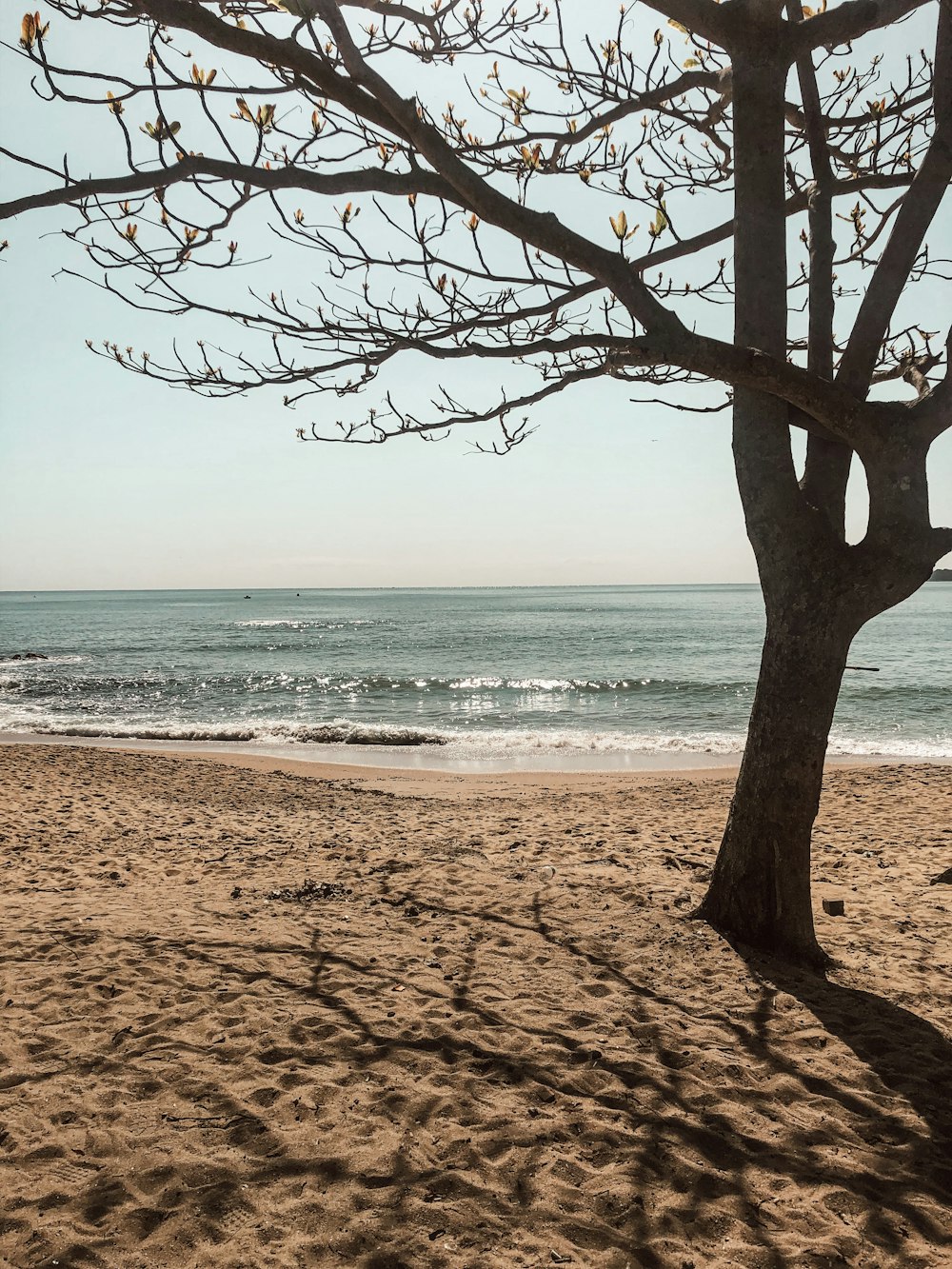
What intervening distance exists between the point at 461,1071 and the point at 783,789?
93.4 inches

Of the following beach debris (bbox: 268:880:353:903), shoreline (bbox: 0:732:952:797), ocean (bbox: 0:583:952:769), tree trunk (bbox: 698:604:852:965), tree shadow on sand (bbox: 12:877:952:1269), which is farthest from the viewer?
ocean (bbox: 0:583:952:769)

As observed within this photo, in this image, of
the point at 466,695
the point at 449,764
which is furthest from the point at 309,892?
the point at 466,695

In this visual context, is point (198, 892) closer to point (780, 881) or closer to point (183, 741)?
point (780, 881)

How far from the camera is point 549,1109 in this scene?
3.42 metres

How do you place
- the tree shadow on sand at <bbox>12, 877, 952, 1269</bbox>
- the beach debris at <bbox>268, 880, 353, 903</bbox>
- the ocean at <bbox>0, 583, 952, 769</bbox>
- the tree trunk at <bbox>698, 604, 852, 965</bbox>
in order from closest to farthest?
the tree shadow on sand at <bbox>12, 877, 952, 1269</bbox> → the tree trunk at <bbox>698, 604, 852, 965</bbox> → the beach debris at <bbox>268, 880, 353, 903</bbox> → the ocean at <bbox>0, 583, 952, 769</bbox>

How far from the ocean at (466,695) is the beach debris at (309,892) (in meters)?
4.47

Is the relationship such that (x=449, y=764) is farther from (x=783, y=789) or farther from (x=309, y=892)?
(x=783, y=789)

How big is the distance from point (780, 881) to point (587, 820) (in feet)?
15.6

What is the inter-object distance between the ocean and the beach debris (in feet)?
14.7

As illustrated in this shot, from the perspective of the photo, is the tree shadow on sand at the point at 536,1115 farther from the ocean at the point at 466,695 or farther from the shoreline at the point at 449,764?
the shoreline at the point at 449,764

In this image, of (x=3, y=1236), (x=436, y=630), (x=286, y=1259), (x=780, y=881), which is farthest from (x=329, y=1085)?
(x=436, y=630)

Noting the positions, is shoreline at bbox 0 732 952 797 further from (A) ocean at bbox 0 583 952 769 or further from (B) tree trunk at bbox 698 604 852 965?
(B) tree trunk at bbox 698 604 852 965

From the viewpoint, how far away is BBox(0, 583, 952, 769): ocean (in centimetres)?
1766

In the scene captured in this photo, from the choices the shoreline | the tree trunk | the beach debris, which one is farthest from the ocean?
the beach debris
